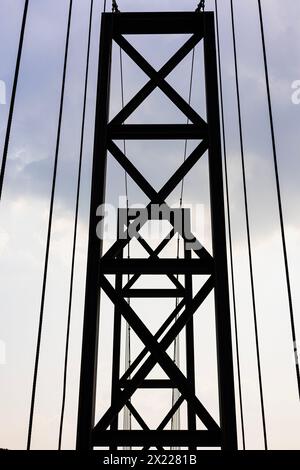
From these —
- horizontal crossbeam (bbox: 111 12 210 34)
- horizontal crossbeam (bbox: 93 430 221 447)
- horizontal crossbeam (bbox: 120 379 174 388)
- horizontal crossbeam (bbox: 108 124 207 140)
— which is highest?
horizontal crossbeam (bbox: 111 12 210 34)

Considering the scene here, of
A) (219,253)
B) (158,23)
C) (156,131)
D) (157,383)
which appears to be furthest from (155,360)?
(158,23)

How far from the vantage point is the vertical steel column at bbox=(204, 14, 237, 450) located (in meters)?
5.13

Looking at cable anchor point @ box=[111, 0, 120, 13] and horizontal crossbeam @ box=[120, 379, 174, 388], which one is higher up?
cable anchor point @ box=[111, 0, 120, 13]

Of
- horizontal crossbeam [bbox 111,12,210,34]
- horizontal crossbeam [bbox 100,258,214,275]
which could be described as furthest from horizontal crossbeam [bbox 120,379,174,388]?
horizontal crossbeam [bbox 111,12,210,34]

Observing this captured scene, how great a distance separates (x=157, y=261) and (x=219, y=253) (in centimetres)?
69

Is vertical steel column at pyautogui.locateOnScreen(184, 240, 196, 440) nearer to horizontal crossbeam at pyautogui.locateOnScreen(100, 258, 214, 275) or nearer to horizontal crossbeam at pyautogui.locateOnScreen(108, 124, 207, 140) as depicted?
horizontal crossbeam at pyautogui.locateOnScreen(100, 258, 214, 275)

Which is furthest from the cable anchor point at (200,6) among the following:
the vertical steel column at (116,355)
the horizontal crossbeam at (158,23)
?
the vertical steel column at (116,355)

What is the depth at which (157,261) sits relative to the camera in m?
5.88

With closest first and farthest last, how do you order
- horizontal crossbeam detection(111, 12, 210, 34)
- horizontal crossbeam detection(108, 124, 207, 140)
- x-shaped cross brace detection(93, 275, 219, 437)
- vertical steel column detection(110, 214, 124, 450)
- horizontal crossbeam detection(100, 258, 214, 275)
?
x-shaped cross brace detection(93, 275, 219, 437) < horizontal crossbeam detection(100, 258, 214, 275) < horizontal crossbeam detection(108, 124, 207, 140) < horizontal crossbeam detection(111, 12, 210, 34) < vertical steel column detection(110, 214, 124, 450)

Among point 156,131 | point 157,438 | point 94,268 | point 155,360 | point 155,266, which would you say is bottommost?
point 157,438

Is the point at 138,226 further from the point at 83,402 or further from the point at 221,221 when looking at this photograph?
the point at 83,402

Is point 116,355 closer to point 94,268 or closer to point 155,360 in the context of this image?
point 155,360

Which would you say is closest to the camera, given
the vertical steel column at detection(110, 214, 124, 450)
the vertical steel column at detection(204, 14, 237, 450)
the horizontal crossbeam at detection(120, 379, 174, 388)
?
the vertical steel column at detection(204, 14, 237, 450)
